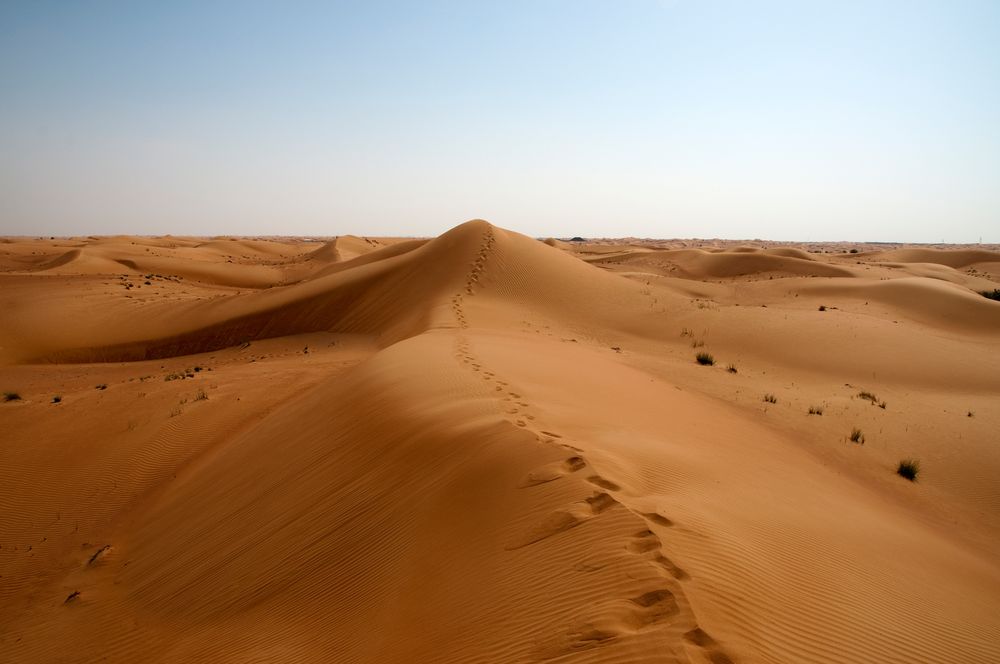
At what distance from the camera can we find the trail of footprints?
3070mm

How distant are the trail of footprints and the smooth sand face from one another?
0.7 inches

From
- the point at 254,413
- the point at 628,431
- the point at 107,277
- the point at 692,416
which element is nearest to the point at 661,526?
the point at 628,431

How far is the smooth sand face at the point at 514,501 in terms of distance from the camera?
12.1 feet

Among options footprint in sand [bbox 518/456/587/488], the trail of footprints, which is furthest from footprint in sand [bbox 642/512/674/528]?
footprint in sand [bbox 518/456/587/488]

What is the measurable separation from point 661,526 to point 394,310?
17419 mm

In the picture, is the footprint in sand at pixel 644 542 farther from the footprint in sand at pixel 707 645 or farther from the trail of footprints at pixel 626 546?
the footprint in sand at pixel 707 645

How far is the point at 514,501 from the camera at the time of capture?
189 inches

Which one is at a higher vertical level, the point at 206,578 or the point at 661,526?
the point at 661,526

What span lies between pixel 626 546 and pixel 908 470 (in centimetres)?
686

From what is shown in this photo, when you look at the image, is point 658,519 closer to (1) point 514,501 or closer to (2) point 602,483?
(2) point 602,483

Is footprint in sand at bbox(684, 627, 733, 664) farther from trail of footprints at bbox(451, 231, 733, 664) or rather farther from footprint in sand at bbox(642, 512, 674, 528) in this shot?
footprint in sand at bbox(642, 512, 674, 528)

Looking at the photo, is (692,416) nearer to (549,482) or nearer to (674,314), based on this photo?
(549,482)

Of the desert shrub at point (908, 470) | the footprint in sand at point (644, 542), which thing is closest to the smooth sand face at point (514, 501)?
the footprint in sand at point (644, 542)

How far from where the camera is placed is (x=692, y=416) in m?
9.26
